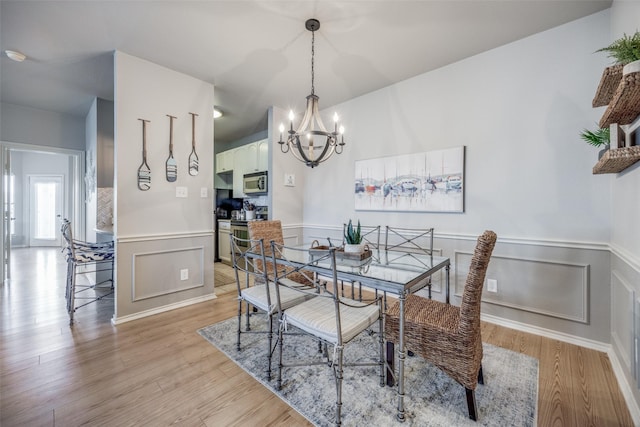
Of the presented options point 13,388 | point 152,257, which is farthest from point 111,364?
point 152,257

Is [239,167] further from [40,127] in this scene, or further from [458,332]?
[458,332]

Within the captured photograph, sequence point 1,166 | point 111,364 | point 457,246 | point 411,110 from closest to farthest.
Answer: point 111,364 < point 457,246 < point 411,110 < point 1,166

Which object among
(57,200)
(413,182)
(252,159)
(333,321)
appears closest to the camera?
(333,321)

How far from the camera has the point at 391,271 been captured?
169 cm

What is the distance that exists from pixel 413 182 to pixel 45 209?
9.27 m

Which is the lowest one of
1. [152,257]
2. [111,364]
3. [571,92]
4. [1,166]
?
[111,364]

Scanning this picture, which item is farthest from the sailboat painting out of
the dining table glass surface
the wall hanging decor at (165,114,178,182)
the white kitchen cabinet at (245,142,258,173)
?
Answer: the wall hanging decor at (165,114,178,182)

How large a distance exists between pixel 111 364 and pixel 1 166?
152 inches

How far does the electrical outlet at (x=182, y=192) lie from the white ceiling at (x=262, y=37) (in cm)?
127

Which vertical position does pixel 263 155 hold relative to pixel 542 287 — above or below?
above

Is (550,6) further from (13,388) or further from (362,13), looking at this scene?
(13,388)

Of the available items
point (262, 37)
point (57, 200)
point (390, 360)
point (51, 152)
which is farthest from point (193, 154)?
point (57, 200)

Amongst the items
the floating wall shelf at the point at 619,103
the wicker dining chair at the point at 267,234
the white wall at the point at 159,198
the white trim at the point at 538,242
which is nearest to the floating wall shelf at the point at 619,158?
the floating wall shelf at the point at 619,103

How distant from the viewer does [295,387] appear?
165 centimetres
